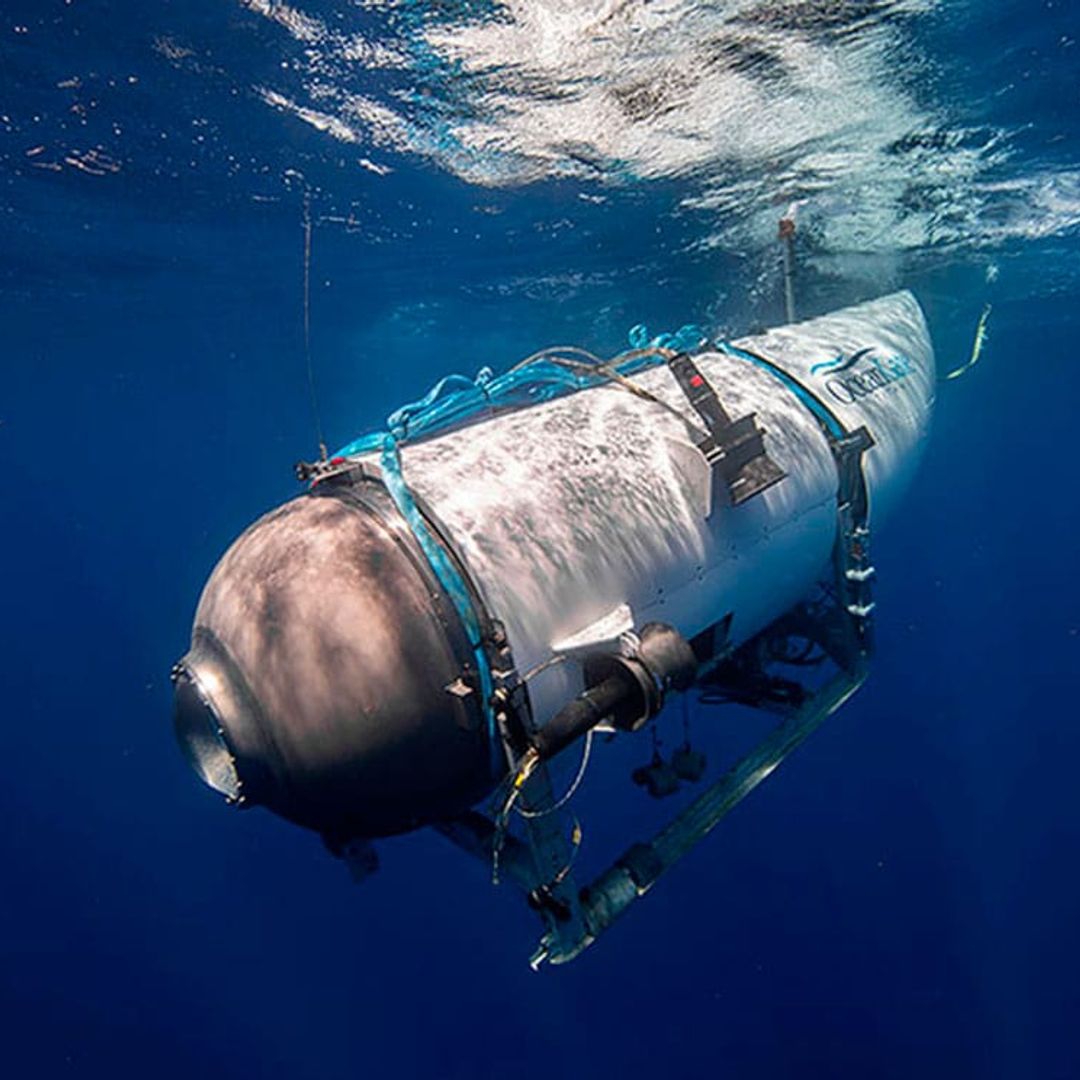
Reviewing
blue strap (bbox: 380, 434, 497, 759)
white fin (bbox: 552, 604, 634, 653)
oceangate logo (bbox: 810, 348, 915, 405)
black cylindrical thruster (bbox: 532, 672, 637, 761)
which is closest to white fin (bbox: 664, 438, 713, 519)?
white fin (bbox: 552, 604, 634, 653)

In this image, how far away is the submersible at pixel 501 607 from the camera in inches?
99.1

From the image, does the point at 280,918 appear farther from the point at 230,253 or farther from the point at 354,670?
the point at 354,670

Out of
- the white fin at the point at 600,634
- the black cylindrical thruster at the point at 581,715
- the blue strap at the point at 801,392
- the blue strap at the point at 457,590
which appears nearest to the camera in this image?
the black cylindrical thruster at the point at 581,715

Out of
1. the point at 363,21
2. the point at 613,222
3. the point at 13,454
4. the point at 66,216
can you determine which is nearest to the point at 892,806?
the point at 613,222

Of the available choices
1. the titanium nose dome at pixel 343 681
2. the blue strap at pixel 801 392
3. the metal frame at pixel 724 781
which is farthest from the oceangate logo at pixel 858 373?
the titanium nose dome at pixel 343 681

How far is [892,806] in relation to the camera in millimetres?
17406

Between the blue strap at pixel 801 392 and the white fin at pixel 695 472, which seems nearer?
the white fin at pixel 695 472

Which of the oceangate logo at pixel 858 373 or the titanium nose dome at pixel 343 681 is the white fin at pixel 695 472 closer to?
the titanium nose dome at pixel 343 681

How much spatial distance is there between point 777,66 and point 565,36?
223 centimetres

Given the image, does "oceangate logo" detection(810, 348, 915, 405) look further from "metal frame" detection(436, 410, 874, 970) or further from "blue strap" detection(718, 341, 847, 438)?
"metal frame" detection(436, 410, 874, 970)

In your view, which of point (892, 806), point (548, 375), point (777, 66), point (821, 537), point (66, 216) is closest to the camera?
point (548, 375)

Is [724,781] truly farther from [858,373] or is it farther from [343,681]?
[858,373]

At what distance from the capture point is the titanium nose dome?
2.49 meters

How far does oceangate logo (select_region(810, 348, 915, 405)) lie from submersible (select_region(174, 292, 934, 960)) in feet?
3.25
